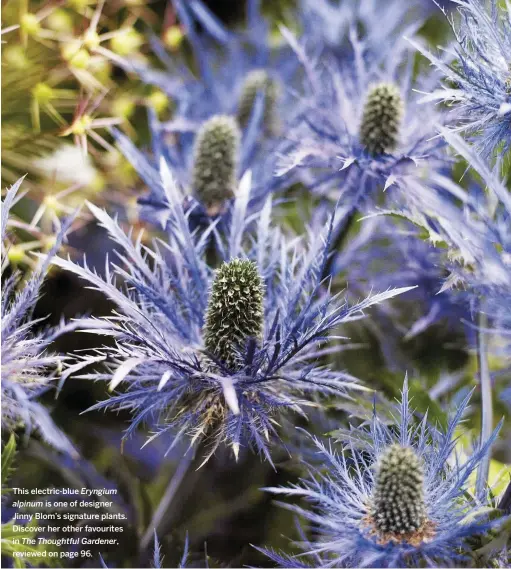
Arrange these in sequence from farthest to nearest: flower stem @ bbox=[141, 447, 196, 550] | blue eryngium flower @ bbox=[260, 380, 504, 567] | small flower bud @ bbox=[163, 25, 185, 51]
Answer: small flower bud @ bbox=[163, 25, 185, 51] → flower stem @ bbox=[141, 447, 196, 550] → blue eryngium flower @ bbox=[260, 380, 504, 567]

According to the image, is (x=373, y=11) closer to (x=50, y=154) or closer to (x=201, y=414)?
(x=50, y=154)

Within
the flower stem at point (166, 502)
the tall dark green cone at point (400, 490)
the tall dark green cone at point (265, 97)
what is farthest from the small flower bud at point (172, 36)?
the tall dark green cone at point (400, 490)

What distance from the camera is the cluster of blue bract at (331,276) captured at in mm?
720

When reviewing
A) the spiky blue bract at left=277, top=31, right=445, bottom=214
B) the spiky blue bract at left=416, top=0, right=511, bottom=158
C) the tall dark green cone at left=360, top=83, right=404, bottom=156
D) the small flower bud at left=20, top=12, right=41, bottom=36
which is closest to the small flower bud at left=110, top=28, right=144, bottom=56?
the small flower bud at left=20, top=12, right=41, bottom=36

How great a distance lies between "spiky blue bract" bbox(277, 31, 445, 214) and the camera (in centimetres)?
94

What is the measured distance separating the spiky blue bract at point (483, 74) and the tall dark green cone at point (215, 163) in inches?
14.3

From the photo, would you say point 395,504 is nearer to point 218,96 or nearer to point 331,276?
point 331,276

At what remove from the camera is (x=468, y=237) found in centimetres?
76

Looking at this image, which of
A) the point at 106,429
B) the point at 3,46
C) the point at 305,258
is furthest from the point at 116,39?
the point at 106,429

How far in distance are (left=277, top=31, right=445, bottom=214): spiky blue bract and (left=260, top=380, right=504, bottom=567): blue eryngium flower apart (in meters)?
0.34

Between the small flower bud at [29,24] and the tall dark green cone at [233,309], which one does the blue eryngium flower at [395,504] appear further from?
the small flower bud at [29,24]

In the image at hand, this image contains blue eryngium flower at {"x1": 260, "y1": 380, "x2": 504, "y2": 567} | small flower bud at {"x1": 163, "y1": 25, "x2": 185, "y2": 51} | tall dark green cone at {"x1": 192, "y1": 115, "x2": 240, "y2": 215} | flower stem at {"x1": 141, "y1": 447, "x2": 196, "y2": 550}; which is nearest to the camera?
blue eryngium flower at {"x1": 260, "y1": 380, "x2": 504, "y2": 567}

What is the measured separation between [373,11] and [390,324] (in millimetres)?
698

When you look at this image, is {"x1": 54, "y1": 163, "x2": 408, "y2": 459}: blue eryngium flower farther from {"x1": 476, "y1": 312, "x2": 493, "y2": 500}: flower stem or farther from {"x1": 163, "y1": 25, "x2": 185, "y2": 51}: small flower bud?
{"x1": 163, "y1": 25, "x2": 185, "y2": 51}: small flower bud
